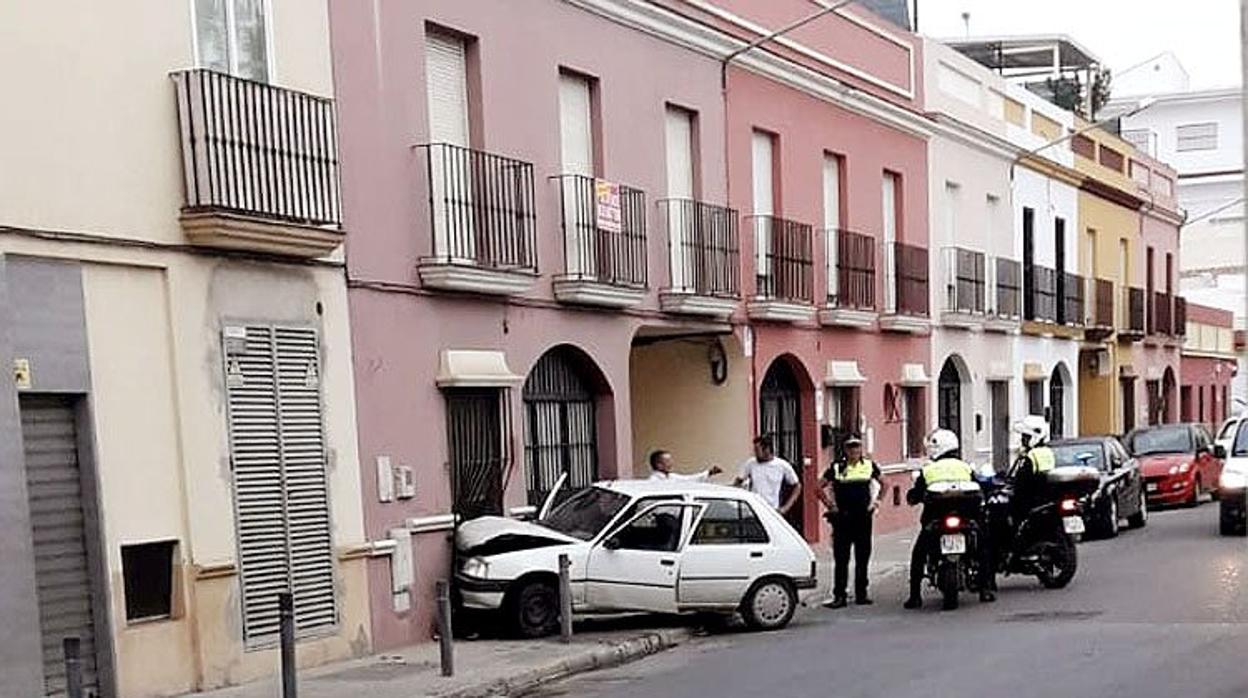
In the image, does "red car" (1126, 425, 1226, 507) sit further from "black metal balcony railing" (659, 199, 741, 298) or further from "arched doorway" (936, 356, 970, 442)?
"black metal balcony railing" (659, 199, 741, 298)

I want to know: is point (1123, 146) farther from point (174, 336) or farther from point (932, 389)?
point (174, 336)

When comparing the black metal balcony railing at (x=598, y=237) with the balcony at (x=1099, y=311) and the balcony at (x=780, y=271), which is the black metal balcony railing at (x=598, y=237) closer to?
the balcony at (x=780, y=271)

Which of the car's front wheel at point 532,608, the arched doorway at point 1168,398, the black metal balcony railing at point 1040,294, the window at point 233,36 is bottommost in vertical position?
the arched doorway at point 1168,398

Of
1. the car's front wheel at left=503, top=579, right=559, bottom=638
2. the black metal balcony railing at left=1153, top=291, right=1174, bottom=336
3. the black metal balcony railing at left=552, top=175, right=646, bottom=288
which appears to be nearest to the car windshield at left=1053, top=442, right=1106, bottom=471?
the black metal balcony railing at left=552, top=175, right=646, bottom=288

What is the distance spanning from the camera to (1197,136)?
68.1 meters

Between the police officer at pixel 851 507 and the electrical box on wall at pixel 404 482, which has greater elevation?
the electrical box on wall at pixel 404 482

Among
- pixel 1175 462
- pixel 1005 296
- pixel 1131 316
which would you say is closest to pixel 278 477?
pixel 1175 462

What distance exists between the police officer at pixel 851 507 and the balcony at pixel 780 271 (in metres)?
4.96

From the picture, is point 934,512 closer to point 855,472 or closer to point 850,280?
point 855,472

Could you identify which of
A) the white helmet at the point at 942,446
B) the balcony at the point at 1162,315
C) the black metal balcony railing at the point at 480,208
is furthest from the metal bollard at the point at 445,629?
the balcony at the point at 1162,315

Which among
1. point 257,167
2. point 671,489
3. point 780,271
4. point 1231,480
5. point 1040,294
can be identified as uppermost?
point 257,167

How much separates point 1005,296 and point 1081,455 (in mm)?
7947

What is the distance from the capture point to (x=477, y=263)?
14250 millimetres

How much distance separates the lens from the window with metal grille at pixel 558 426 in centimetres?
1598
